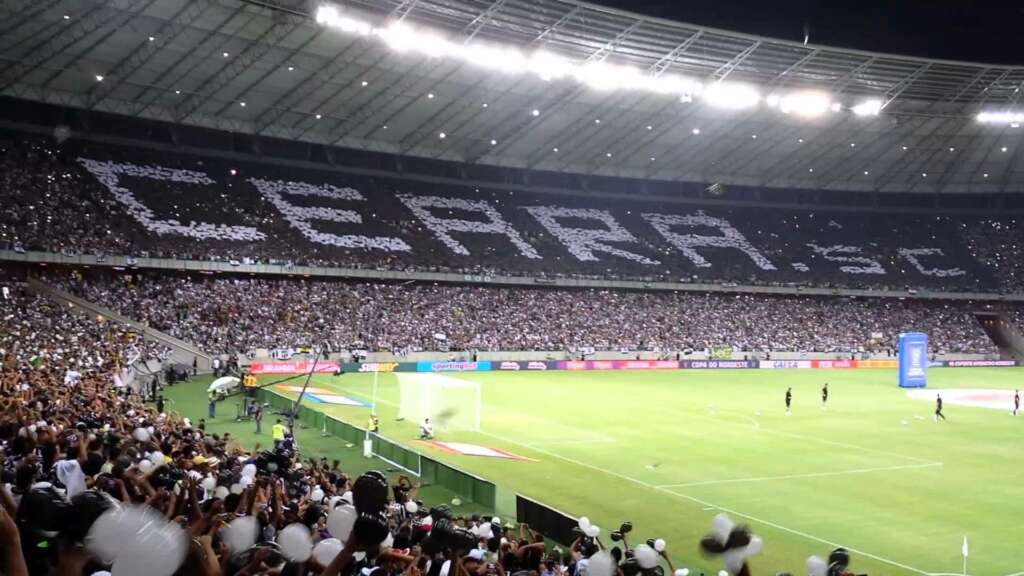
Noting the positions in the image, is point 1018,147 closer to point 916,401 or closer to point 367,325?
point 916,401

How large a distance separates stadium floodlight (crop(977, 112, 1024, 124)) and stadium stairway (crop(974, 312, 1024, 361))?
93.6ft

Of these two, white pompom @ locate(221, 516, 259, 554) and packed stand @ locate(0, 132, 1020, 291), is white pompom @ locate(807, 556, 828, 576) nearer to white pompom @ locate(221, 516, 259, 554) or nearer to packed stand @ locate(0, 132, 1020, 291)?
white pompom @ locate(221, 516, 259, 554)

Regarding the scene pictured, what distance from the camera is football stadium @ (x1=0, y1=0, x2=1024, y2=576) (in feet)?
48.7

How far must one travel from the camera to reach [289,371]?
193 ft

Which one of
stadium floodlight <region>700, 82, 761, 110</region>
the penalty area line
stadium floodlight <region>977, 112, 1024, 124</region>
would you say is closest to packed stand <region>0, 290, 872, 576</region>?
the penalty area line

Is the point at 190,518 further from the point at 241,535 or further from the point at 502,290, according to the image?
the point at 502,290

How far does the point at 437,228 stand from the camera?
264 feet

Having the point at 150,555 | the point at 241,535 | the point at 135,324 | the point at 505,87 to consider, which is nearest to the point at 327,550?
the point at 241,535

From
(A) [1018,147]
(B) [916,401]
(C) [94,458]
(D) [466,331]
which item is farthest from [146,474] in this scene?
(A) [1018,147]

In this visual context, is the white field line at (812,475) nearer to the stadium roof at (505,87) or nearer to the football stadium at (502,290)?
the football stadium at (502,290)

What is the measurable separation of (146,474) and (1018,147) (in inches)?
3796

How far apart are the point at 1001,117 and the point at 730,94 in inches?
1014

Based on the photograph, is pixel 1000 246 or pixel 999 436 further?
pixel 1000 246

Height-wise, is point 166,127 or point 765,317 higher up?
point 166,127
